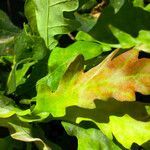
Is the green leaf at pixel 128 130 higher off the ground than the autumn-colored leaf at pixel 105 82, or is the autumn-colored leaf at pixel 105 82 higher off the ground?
the autumn-colored leaf at pixel 105 82

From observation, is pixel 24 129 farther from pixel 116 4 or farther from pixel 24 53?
pixel 116 4

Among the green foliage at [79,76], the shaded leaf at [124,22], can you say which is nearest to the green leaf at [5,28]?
the green foliage at [79,76]

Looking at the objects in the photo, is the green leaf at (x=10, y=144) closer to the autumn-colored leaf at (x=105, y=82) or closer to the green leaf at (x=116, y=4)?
the autumn-colored leaf at (x=105, y=82)

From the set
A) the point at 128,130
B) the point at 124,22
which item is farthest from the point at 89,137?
the point at 124,22

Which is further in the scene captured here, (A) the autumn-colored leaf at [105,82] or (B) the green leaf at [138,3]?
(B) the green leaf at [138,3]

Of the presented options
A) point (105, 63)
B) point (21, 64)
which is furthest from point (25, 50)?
point (105, 63)

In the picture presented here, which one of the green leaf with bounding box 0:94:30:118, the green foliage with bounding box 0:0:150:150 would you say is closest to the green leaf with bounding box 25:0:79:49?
the green foliage with bounding box 0:0:150:150

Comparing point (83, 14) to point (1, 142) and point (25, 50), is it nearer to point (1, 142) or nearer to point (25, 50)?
point (25, 50)

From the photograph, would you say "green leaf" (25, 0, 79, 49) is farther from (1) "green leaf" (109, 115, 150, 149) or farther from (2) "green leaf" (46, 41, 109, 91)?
(1) "green leaf" (109, 115, 150, 149)
